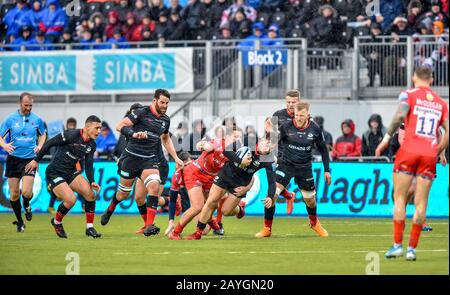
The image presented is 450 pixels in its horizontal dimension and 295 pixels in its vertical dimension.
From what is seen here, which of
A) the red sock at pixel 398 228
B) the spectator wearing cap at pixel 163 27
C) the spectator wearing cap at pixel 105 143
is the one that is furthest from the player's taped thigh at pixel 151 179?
the spectator wearing cap at pixel 163 27

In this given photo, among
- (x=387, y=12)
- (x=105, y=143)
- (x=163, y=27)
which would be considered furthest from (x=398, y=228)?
(x=163, y=27)

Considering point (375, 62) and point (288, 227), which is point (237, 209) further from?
point (375, 62)

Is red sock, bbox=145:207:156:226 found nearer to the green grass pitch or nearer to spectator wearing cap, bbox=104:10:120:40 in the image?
the green grass pitch

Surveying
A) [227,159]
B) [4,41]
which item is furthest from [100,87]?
[227,159]

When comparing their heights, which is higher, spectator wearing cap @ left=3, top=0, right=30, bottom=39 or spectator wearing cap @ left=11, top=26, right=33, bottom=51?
spectator wearing cap @ left=3, top=0, right=30, bottom=39

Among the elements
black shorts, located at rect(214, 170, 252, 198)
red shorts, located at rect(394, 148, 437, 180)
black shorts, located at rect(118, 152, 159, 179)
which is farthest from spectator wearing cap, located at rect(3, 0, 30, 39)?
red shorts, located at rect(394, 148, 437, 180)

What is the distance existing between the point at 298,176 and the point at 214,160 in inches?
65.7

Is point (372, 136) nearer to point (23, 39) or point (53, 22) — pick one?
point (53, 22)

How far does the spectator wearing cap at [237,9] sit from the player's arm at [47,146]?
12277 mm

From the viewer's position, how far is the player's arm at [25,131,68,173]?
64.7 ft

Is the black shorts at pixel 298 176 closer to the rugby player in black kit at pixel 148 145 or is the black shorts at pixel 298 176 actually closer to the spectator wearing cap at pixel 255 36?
the rugby player in black kit at pixel 148 145

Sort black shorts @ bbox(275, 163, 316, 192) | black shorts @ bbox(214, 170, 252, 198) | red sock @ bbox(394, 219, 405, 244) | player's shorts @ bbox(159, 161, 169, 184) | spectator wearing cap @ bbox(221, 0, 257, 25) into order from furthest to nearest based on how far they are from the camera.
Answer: spectator wearing cap @ bbox(221, 0, 257, 25) < player's shorts @ bbox(159, 161, 169, 184) < black shorts @ bbox(275, 163, 316, 192) < black shorts @ bbox(214, 170, 252, 198) < red sock @ bbox(394, 219, 405, 244)

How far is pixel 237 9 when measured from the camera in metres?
31.6

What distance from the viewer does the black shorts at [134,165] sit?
20.4 metres
